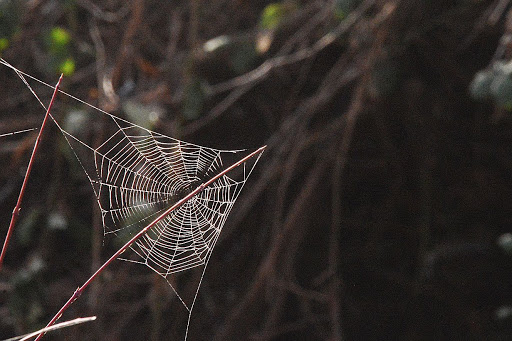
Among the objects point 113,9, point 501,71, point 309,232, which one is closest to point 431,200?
point 309,232

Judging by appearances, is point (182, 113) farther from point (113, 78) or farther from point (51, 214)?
point (51, 214)

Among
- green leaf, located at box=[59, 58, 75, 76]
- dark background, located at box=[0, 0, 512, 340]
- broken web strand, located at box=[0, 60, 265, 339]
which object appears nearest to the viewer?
broken web strand, located at box=[0, 60, 265, 339]

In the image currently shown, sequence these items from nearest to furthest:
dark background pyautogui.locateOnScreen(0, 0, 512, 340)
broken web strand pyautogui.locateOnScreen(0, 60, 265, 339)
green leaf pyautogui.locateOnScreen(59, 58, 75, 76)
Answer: broken web strand pyautogui.locateOnScreen(0, 60, 265, 339) < green leaf pyautogui.locateOnScreen(59, 58, 75, 76) < dark background pyautogui.locateOnScreen(0, 0, 512, 340)

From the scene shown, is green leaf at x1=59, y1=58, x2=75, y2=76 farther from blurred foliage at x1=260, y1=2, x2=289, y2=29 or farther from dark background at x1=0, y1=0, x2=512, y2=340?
blurred foliage at x1=260, y1=2, x2=289, y2=29

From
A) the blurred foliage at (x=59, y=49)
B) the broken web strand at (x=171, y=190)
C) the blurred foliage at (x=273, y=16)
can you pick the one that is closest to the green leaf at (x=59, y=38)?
the blurred foliage at (x=59, y=49)

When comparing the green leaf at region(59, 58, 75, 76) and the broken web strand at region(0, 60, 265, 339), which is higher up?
the green leaf at region(59, 58, 75, 76)

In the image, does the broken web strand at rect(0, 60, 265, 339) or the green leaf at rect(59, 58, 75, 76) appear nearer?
the broken web strand at rect(0, 60, 265, 339)

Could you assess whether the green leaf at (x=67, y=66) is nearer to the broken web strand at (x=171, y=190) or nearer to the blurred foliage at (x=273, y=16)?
the broken web strand at (x=171, y=190)

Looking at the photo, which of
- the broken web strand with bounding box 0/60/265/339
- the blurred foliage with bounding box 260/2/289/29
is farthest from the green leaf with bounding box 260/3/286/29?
the broken web strand with bounding box 0/60/265/339
